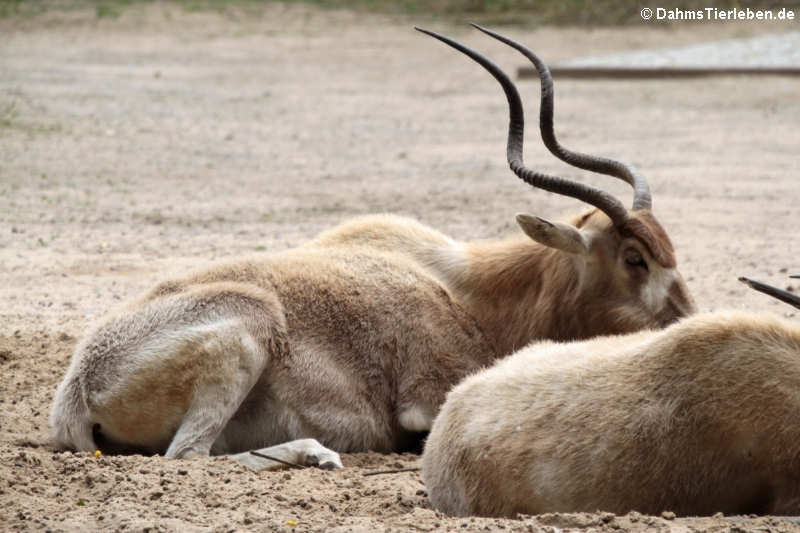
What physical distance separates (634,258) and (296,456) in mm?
1877

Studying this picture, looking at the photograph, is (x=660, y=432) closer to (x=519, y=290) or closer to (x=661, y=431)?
(x=661, y=431)

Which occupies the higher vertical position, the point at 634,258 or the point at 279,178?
the point at 634,258

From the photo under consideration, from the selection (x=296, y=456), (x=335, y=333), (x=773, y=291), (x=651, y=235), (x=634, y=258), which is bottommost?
(x=296, y=456)

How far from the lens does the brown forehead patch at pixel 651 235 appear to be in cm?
636

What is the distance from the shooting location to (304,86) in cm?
1936

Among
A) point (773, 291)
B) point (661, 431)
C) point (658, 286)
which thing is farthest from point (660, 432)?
point (658, 286)

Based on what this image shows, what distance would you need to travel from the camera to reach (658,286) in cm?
636

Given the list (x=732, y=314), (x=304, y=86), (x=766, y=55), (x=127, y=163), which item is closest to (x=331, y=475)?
(x=732, y=314)

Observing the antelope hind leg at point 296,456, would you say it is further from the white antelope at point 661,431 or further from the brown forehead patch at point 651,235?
the brown forehead patch at point 651,235

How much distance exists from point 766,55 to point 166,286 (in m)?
15.7

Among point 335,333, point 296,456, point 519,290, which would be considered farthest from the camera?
point 519,290

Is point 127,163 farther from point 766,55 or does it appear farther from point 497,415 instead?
point 766,55

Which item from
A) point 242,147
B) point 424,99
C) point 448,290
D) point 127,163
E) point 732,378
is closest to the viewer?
point 732,378

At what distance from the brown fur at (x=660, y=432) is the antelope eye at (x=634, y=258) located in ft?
5.95
